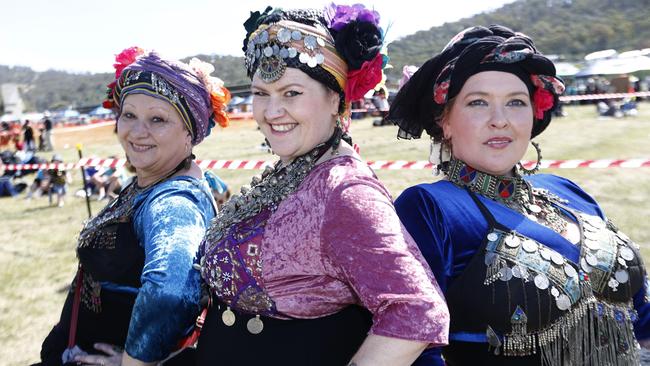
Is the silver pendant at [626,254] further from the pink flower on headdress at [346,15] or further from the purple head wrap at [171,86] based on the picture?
the purple head wrap at [171,86]

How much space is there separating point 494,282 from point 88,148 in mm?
23067

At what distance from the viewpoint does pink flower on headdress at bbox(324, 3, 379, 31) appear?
1.77m

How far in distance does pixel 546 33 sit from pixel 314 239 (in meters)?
85.4

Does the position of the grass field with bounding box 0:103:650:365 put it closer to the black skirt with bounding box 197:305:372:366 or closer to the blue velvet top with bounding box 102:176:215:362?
the blue velvet top with bounding box 102:176:215:362

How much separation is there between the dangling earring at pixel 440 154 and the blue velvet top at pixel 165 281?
105 cm

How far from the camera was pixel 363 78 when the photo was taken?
1.85 meters

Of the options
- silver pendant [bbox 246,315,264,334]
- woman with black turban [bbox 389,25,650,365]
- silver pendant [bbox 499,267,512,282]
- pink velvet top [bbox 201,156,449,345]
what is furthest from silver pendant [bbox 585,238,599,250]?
silver pendant [bbox 246,315,264,334]

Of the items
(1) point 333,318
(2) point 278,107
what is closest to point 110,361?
(1) point 333,318

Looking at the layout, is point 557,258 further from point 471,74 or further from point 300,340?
point 300,340

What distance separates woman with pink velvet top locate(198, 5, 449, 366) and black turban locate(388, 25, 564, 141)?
36 cm

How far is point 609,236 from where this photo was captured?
2115 mm

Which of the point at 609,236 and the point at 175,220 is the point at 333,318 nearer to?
the point at 175,220

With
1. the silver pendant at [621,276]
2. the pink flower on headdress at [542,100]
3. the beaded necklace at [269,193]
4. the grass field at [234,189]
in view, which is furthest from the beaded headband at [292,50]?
the grass field at [234,189]

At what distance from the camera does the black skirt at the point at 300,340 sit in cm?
164
